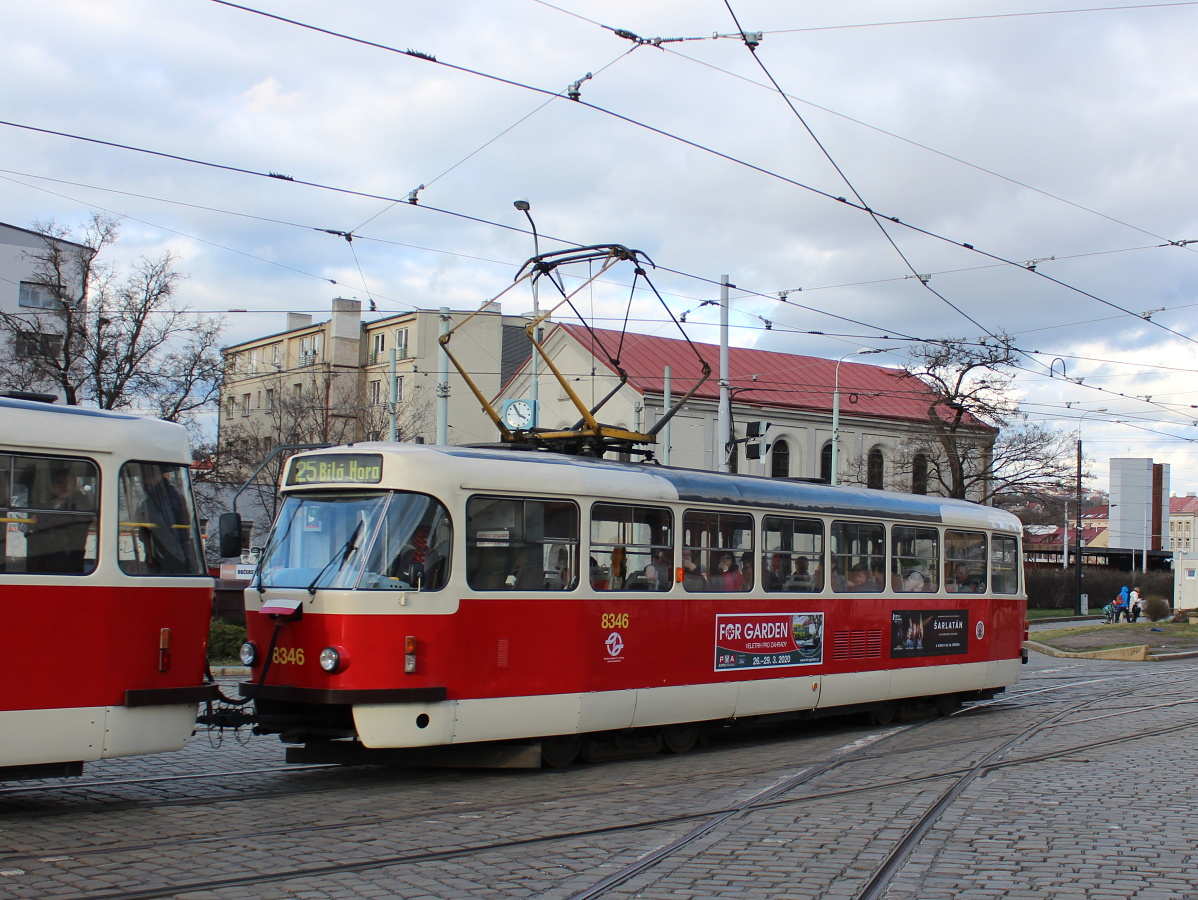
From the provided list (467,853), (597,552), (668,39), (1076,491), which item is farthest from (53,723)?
(1076,491)

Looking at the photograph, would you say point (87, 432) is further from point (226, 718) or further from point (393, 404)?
point (393, 404)

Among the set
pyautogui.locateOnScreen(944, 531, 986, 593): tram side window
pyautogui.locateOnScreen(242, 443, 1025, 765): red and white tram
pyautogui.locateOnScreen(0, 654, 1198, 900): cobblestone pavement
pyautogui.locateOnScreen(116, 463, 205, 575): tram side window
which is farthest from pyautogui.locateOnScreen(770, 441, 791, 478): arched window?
pyautogui.locateOnScreen(116, 463, 205, 575): tram side window

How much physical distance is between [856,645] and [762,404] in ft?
142

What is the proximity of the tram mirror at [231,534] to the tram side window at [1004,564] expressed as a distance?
11.6 metres

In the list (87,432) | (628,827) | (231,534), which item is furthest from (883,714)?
(87,432)

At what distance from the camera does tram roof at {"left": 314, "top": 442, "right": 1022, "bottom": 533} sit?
417 inches

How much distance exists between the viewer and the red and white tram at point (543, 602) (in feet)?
33.0

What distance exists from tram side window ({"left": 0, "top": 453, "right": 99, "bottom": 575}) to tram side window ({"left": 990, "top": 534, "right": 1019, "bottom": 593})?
12808 millimetres

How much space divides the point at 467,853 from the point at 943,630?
407 inches

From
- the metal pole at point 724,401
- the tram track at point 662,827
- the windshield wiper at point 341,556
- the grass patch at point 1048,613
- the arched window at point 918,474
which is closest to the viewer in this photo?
the tram track at point 662,827

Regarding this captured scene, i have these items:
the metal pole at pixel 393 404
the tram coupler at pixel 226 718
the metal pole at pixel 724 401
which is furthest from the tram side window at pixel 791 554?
the metal pole at pixel 393 404

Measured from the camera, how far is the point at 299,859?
7227 mm

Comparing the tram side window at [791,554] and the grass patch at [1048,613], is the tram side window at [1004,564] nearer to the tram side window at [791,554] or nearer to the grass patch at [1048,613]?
Result: the tram side window at [791,554]

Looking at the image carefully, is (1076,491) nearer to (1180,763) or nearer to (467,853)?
(1180,763)
